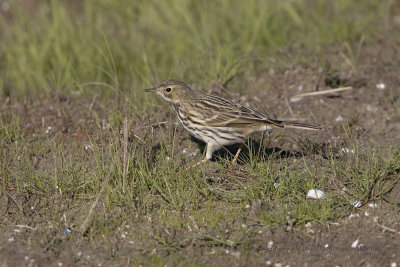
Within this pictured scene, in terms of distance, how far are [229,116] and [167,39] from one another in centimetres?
317

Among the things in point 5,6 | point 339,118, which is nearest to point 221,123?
point 339,118

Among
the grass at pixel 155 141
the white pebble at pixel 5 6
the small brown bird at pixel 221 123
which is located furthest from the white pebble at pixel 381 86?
the white pebble at pixel 5 6

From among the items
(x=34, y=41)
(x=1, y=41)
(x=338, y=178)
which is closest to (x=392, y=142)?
(x=338, y=178)

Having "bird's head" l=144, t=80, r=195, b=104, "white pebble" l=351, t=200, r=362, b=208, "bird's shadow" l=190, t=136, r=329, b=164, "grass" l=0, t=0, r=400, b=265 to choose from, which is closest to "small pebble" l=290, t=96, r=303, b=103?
"grass" l=0, t=0, r=400, b=265

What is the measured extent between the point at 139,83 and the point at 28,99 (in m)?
1.45

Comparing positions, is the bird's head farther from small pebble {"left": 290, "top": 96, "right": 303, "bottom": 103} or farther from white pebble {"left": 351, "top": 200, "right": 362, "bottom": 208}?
white pebble {"left": 351, "top": 200, "right": 362, "bottom": 208}

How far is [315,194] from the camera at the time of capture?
207 inches

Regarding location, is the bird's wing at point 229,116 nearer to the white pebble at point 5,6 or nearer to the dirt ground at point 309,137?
the dirt ground at point 309,137

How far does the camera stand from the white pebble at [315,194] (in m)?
5.22

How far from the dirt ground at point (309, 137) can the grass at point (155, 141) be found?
5 centimetres

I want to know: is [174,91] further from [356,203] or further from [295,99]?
[356,203]

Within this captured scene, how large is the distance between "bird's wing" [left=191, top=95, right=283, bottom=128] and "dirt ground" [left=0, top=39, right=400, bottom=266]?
66 centimetres

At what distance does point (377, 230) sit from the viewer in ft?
16.1

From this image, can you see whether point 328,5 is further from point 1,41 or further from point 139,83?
point 1,41
